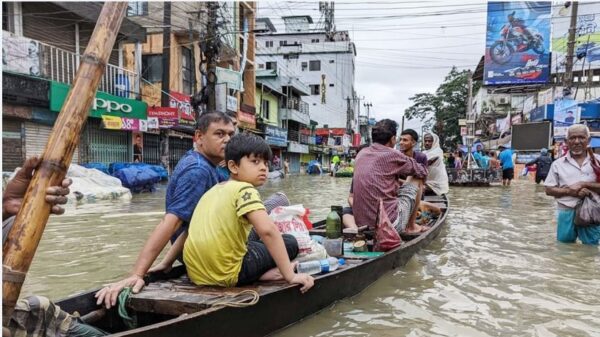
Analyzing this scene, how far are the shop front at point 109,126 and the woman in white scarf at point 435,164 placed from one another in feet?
33.9

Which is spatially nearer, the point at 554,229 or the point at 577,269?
the point at 577,269

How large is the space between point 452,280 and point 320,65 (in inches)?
2030

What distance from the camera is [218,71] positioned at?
17.0 m

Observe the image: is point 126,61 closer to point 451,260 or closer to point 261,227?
point 451,260

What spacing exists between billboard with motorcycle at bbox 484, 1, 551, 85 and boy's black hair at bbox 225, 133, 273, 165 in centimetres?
2972

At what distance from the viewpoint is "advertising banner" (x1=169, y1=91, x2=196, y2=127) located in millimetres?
18141

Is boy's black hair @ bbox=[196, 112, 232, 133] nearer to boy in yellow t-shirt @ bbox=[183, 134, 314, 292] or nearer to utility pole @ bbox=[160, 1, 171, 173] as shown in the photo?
boy in yellow t-shirt @ bbox=[183, 134, 314, 292]

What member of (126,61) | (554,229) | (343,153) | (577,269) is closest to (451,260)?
(577,269)

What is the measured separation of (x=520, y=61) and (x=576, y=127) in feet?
87.3

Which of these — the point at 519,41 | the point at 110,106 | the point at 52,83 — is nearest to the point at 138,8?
the point at 110,106

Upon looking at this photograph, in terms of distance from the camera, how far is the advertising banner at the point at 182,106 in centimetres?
1814

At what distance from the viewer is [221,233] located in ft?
9.81

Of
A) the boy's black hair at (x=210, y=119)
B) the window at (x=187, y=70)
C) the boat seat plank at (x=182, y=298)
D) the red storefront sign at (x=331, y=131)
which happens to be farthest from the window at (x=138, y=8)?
the red storefront sign at (x=331, y=131)

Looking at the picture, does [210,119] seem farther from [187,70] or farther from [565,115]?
[565,115]
